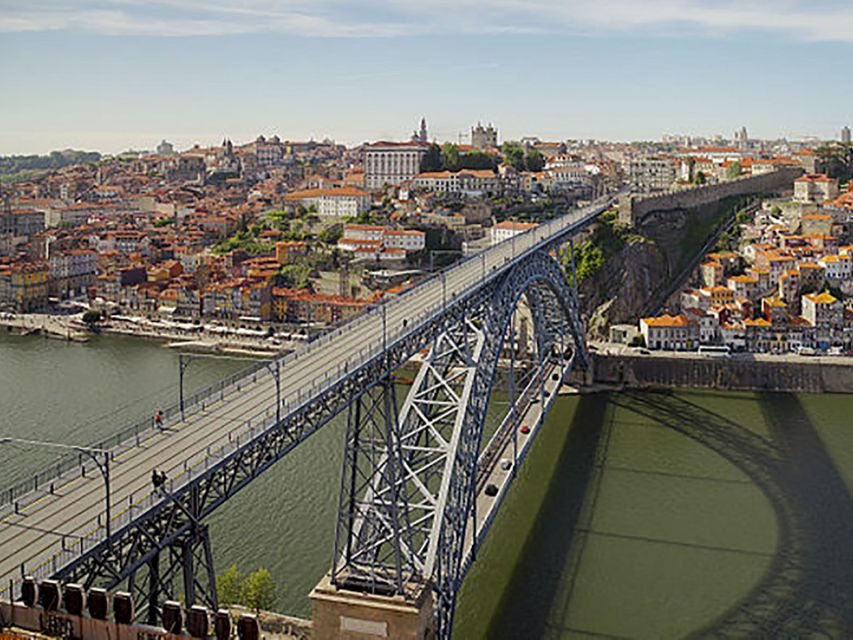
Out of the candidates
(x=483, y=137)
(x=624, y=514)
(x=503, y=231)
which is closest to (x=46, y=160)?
(x=483, y=137)

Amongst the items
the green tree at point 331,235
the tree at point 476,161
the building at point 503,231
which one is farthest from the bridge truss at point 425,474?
the tree at point 476,161

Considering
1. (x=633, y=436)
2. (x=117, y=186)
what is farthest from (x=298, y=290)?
(x=117, y=186)

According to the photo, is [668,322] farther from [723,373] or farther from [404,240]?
[404,240]

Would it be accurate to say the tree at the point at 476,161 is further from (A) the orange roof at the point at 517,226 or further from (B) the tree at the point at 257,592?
(B) the tree at the point at 257,592

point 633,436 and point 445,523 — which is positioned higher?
point 445,523

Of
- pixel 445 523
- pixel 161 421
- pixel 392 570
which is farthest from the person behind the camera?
pixel 445 523

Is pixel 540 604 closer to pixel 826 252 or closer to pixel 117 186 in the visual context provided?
pixel 826 252

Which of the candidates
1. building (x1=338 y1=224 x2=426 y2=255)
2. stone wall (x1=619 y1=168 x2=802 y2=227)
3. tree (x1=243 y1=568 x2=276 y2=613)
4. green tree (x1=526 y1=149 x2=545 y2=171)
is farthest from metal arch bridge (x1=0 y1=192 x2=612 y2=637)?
green tree (x1=526 y1=149 x2=545 y2=171)
